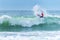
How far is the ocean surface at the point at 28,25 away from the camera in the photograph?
1.50 metres

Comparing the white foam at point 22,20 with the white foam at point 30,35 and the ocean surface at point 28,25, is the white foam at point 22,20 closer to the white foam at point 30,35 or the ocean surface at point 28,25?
the ocean surface at point 28,25

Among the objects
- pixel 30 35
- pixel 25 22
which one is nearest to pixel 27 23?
pixel 25 22

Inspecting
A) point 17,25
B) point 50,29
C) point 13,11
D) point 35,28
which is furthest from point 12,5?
point 50,29

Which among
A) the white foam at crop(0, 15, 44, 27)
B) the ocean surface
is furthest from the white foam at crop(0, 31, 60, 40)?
the white foam at crop(0, 15, 44, 27)

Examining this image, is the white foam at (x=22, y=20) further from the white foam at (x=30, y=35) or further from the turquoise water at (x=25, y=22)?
the white foam at (x=30, y=35)

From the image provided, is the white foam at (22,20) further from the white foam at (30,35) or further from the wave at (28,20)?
the white foam at (30,35)

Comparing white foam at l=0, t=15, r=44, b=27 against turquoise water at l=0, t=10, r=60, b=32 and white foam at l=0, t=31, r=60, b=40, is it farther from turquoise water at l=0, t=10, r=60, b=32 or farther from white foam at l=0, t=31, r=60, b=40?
white foam at l=0, t=31, r=60, b=40

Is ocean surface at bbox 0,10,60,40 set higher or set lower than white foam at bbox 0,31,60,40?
higher

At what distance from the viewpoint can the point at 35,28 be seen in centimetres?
153

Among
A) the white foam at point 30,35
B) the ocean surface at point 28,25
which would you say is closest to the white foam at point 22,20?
the ocean surface at point 28,25

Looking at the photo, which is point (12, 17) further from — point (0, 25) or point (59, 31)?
point (59, 31)

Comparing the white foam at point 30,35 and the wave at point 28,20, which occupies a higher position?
the wave at point 28,20

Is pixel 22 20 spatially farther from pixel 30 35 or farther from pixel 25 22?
pixel 30 35

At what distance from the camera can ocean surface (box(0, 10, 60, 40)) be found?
59.2 inches
